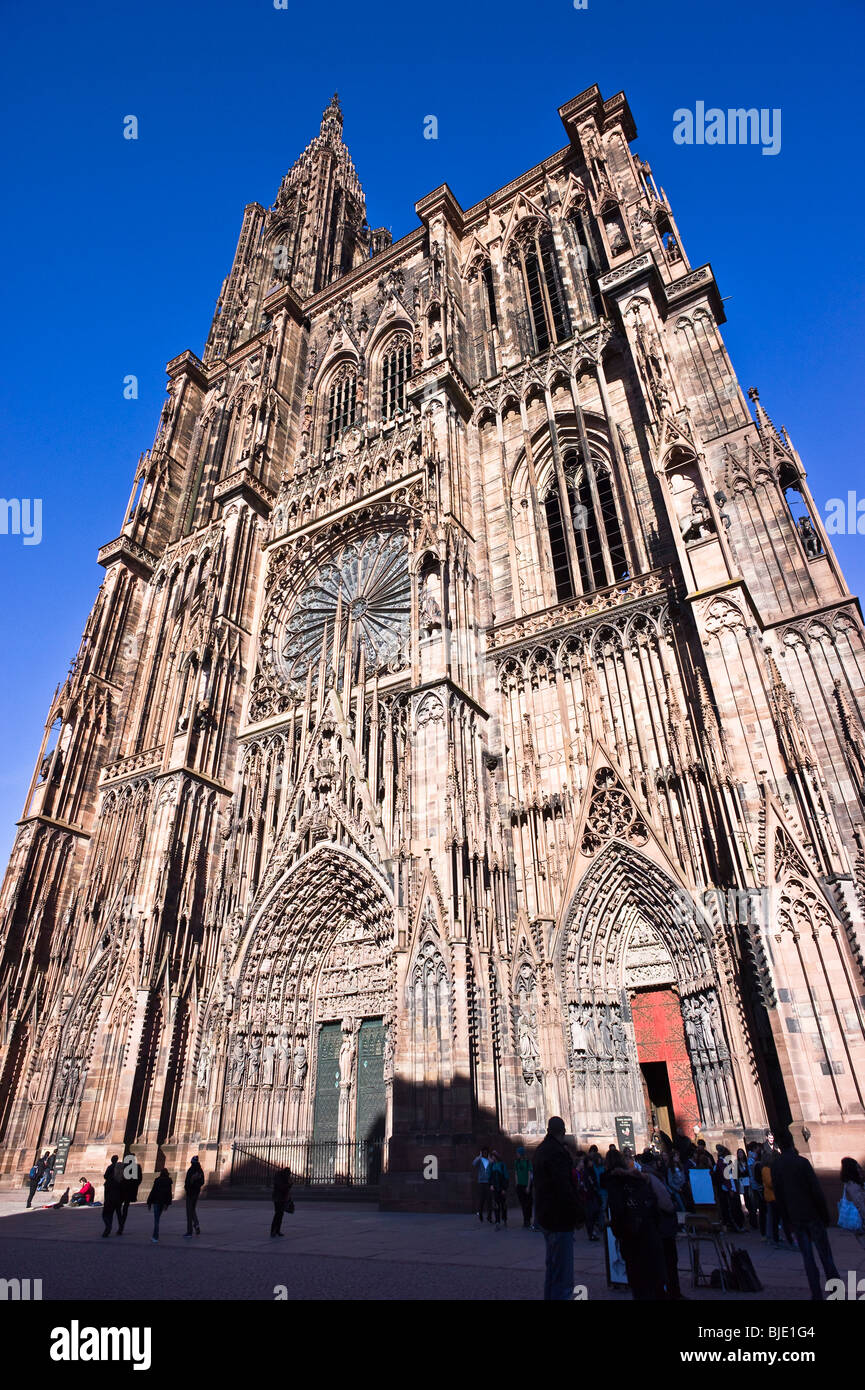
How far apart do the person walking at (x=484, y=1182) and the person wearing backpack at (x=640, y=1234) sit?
7.53 meters

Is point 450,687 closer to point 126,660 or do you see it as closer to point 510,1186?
point 510,1186

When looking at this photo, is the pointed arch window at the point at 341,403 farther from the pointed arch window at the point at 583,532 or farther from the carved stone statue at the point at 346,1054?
the carved stone statue at the point at 346,1054

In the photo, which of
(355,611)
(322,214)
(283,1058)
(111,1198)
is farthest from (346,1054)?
(322,214)

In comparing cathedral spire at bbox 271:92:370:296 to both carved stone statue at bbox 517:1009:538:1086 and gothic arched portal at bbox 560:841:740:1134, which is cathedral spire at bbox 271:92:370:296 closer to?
gothic arched portal at bbox 560:841:740:1134

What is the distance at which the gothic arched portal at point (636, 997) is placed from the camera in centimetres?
1396

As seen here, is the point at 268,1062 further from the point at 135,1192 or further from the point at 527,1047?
the point at 527,1047

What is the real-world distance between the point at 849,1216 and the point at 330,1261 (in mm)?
5900

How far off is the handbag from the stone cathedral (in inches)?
78.9

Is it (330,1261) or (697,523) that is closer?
(330,1261)

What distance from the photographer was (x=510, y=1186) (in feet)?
49.0

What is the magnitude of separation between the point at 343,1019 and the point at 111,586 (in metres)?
20.7

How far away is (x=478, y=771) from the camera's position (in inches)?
707

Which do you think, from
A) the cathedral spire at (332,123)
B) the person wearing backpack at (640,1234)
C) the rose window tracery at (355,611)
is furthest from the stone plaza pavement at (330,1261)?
the cathedral spire at (332,123)
